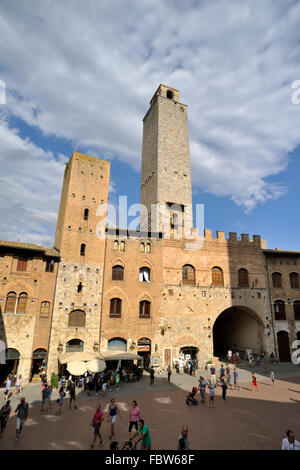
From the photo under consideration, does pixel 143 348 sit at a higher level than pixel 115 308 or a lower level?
lower

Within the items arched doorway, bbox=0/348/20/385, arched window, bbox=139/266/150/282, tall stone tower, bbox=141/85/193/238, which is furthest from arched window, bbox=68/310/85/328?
tall stone tower, bbox=141/85/193/238

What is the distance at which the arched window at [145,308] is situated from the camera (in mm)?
25419

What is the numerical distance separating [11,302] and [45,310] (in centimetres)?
278

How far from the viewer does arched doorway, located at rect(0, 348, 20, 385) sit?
20.3m

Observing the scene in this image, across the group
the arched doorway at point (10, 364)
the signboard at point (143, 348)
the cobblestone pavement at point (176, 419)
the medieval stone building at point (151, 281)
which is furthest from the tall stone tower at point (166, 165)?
the arched doorway at point (10, 364)

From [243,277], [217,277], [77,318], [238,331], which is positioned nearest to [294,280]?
[243,277]

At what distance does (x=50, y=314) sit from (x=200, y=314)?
48.2ft

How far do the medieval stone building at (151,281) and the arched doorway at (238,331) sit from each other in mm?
193

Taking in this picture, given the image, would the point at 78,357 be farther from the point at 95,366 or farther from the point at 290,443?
the point at 290,443

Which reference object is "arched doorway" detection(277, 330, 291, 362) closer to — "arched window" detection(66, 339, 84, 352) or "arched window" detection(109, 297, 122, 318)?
"arched window" detection(109, 297, 122, 318)

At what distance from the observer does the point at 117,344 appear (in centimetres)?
2392

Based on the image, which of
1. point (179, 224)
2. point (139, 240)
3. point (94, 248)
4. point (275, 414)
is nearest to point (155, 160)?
point (179, 224)

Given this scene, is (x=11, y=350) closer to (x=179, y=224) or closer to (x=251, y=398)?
(x=251, y=398)

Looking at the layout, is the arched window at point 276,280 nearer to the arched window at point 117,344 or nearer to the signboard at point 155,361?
the signboard at point 155,361
